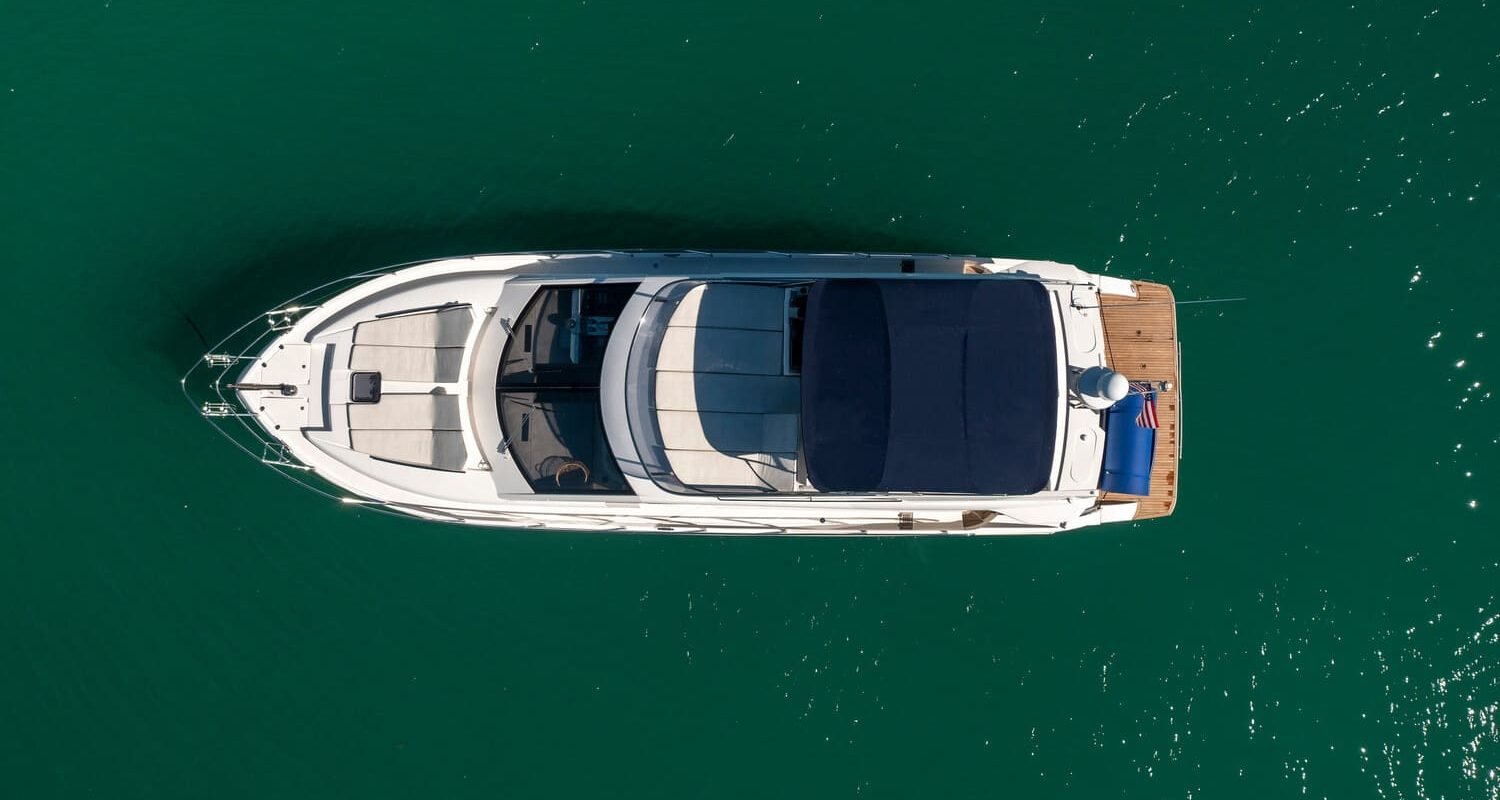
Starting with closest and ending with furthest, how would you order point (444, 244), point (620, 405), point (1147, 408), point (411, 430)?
1. point (620, 405)
2. point (1147, 408)
3. point (411, 430)
4. point (444, 244)

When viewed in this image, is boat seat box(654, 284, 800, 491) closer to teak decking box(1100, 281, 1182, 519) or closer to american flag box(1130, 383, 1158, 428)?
american flag box(1130, 383, 1158, 428)

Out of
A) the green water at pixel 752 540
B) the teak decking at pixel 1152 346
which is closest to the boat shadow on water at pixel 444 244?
the green water at pixel 752 540

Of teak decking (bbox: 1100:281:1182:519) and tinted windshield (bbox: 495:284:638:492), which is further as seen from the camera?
teak decking (bbox: 1100:281:1182:519)

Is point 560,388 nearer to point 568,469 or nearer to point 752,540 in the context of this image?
point 568,469

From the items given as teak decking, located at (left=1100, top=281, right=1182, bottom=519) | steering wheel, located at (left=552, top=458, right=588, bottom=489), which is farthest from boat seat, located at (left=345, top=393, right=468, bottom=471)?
teak decking, located at (left=1100, top=281, right=1182, bottom=519)

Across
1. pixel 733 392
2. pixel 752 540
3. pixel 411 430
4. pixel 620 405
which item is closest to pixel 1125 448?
pixel 733 392
